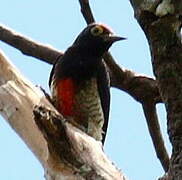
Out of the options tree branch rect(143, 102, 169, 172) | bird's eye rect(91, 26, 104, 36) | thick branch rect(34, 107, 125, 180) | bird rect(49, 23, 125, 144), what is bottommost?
tree branch rect(143, 102, 169, 172)

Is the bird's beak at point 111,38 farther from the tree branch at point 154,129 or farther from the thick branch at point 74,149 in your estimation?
the thick branch at point 74,149

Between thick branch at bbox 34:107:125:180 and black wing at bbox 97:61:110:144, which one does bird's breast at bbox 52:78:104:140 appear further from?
thick branch at bbox 34:107:125:180

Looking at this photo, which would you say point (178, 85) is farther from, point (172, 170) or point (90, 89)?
point (90, 89)

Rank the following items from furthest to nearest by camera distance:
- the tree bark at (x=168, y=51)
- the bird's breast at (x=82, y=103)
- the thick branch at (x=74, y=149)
Answer: the bird's breast at (x=82, y=103) < the tree bark at (x=168, y=51) < the thick branch at (x=74, y=149)

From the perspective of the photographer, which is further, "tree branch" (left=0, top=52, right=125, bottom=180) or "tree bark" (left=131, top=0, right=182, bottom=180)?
"tree bark" (left=131, top=0, right=182, bottom=180)

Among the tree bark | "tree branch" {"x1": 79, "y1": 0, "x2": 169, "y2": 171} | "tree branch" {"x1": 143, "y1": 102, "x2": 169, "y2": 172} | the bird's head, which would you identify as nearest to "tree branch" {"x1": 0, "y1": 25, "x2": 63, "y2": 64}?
"tree branch" {"x1": 79, "y1": 0, "x2": 169, "y2": 171}

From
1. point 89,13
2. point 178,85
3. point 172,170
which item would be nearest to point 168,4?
point 178,85

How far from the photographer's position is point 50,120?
8.42ft

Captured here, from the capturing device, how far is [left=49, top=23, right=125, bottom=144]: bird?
4586 millimetres

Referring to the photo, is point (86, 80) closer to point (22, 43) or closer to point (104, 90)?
point (104, 90)

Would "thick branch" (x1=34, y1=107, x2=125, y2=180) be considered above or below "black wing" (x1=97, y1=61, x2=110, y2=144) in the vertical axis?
above

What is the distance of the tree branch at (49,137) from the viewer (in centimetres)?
260

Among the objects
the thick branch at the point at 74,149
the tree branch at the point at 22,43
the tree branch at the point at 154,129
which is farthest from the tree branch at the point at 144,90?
the thick branch at the point at 74,149

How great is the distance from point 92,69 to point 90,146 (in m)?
1.95
